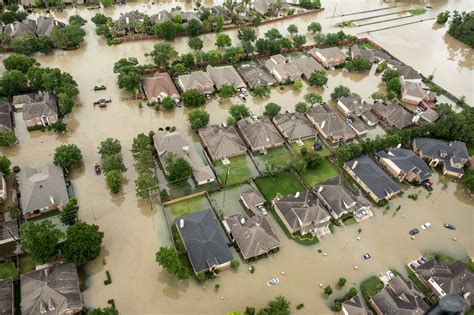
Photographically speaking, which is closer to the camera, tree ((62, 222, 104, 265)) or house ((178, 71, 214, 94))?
tree ((62, 222, 104, 265))

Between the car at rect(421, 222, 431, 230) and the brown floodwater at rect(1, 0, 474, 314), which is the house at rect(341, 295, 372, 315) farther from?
the car at rect(421, 222, 431, 230)

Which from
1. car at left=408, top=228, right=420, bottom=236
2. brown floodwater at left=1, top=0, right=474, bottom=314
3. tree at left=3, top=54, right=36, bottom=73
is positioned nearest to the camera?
brown floodwater at left=1, top=0, right=474, bottom=314

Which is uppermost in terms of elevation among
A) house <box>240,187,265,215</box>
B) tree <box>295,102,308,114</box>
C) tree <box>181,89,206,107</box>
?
tree <box>181,89,206,107</box>

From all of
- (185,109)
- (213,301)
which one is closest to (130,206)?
(213,301)

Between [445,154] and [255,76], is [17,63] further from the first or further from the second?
[445,154]

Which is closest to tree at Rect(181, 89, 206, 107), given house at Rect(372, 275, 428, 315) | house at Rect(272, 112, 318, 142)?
house at Rect(272, 112, 318, 142)

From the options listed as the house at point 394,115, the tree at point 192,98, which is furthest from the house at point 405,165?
the tree at point 192,98

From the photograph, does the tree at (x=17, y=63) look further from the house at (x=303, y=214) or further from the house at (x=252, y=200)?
the house at (x=303, y=214)
